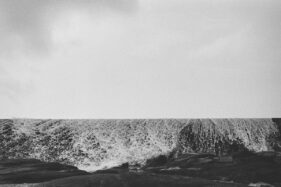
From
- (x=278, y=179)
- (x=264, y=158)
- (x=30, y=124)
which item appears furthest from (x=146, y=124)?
(x=278, y=179)

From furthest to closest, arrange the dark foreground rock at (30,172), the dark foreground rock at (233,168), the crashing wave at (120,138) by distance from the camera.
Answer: the crashing wave at (120,138) → the dark foreground rock at (233,168) → the dark foreground rock at (30,172)

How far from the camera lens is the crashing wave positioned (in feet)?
81.1

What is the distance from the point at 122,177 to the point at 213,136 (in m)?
14.2

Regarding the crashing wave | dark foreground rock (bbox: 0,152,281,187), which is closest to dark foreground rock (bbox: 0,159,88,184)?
dark foreground rock (bbox: 0,152,281,187)

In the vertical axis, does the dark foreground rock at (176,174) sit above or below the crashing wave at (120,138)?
below

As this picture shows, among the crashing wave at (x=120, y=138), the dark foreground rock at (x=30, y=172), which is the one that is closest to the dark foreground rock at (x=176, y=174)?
the dark foreground rock at (x=30, y=172)

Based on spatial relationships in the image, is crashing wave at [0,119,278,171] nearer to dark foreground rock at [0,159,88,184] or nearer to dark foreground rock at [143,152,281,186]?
dark foreground rock at [143,152,281,186]

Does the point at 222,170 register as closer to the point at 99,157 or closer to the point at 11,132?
the point at 99,157

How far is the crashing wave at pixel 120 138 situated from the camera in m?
24.7

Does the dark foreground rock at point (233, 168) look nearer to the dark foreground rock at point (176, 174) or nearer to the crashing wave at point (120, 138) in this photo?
the dark foreground rock at point (176, 174)

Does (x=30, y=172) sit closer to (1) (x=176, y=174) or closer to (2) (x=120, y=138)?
(1) (x=176, y=174)

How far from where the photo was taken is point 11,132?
2697 cm

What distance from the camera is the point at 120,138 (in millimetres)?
26734

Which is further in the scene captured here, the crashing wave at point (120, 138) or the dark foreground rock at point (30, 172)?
the crashing wave at point (120, 138)
